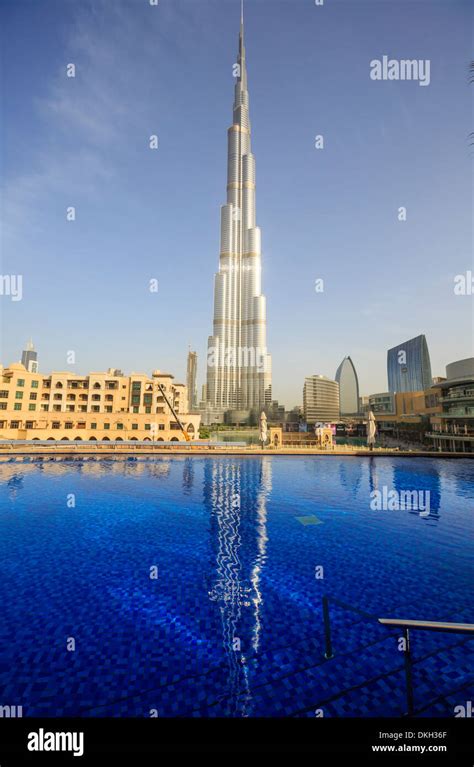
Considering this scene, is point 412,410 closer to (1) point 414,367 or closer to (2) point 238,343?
(1) point 414,367

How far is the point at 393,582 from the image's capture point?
35.6ft

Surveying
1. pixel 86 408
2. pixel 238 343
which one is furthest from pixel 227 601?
pixel 238 343

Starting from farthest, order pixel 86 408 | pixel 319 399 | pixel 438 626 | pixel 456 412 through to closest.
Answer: pixel 319 399 → pixel 86 408 → pixel 456 412 → pixel 438 626

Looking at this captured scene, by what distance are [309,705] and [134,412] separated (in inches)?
2336

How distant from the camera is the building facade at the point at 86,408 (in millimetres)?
56938

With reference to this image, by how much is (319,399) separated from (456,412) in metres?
139

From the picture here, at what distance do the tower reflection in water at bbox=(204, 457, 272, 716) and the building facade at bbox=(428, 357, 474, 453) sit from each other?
32.7 meters

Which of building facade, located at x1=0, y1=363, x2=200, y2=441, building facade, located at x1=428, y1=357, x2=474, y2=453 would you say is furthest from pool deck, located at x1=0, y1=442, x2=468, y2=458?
building facade, located at x1=0, y1=363, x2=200, y2=441

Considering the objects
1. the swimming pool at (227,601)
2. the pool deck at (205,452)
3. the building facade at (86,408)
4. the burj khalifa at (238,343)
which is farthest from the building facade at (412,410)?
the burj khalifa at (238,343)

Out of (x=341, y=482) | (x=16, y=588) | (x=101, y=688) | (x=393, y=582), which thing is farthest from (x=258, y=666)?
(x=341, y=482)

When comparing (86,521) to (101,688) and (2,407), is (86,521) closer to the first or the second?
(101,688)

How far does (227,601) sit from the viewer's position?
9.74m

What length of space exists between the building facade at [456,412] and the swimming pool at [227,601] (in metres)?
28.2

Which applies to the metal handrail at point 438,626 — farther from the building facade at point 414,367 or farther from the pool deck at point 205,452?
the building facade at point 414,367
